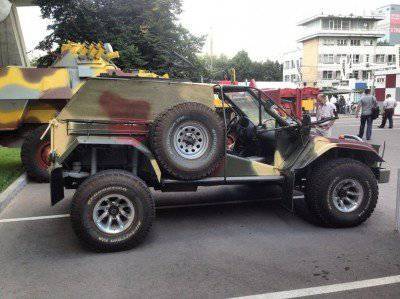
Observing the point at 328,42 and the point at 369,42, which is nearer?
the point at 328,42

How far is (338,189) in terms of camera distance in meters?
5.12

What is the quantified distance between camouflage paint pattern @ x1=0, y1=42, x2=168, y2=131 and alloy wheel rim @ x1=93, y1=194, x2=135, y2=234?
3857 mm

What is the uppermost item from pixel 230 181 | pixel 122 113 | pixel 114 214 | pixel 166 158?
pixel 122 113

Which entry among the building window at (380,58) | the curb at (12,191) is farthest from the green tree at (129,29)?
the building window at (380,58)

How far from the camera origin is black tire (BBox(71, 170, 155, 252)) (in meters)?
4.29

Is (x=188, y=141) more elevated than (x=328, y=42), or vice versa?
(x=328, y=42)

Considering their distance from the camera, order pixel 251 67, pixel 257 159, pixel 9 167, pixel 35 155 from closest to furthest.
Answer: pixel 257 159 → pixel 35 155 → pixel 9 167 → pixel 251 67

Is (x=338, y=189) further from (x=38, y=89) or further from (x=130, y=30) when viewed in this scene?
(x=130, y=30)

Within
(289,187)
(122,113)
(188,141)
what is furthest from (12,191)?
(289,187)

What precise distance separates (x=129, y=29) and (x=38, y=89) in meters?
11.4

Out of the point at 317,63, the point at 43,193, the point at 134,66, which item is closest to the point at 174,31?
the point at 134,66

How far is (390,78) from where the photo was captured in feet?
97.5

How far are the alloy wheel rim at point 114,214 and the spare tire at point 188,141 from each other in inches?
23.2

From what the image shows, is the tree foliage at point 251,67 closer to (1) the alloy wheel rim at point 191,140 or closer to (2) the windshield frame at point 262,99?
(2) the windshield frame at point 262,99
